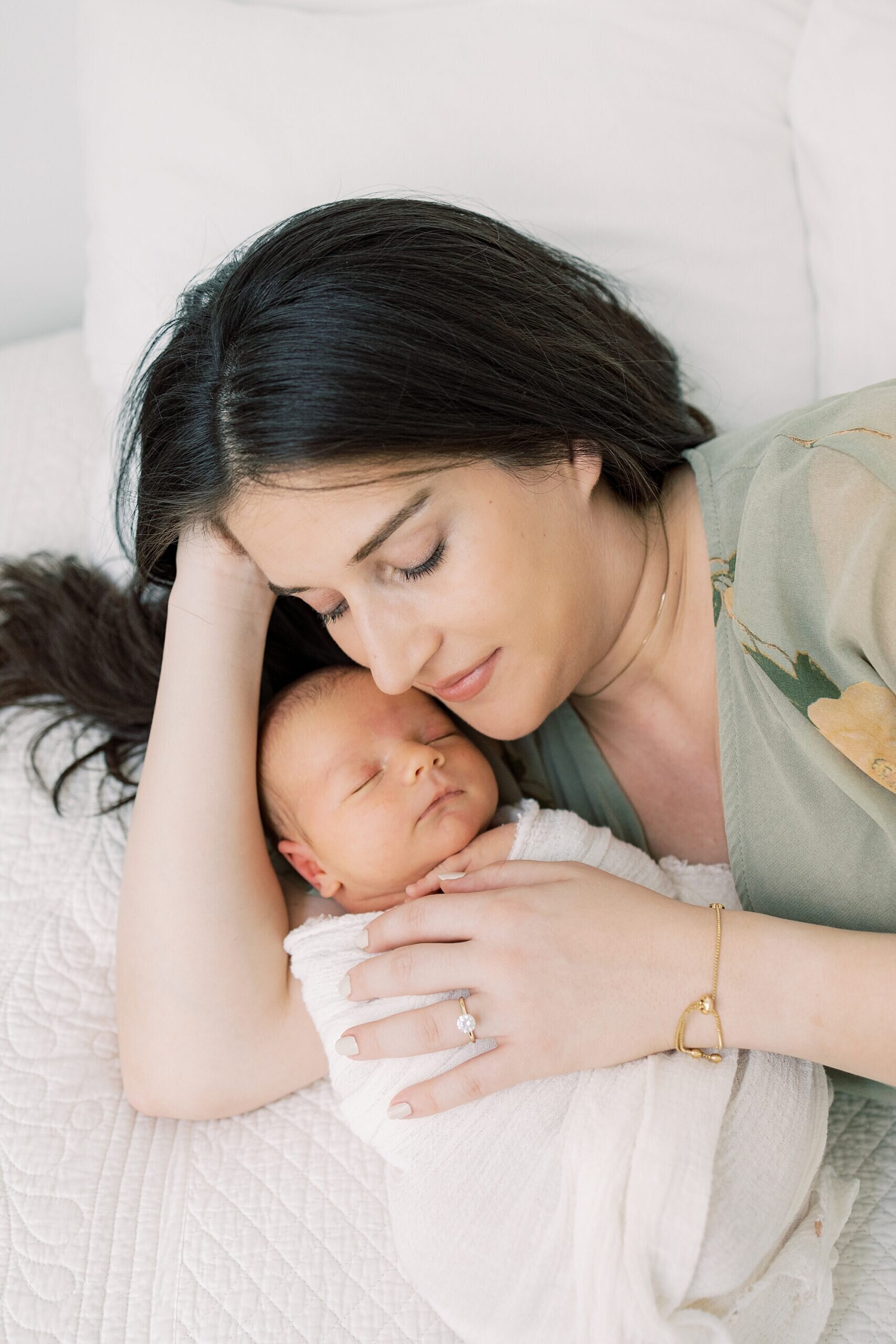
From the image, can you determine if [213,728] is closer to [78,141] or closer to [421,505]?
[421,505]

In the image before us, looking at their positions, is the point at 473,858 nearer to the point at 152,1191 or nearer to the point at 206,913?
the point at 206,913

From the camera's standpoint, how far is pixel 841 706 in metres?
1.15

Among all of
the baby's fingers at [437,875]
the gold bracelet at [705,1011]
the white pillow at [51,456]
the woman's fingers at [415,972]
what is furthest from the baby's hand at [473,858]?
the white pillow at [51,456]

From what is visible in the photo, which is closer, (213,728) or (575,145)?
(213,728)

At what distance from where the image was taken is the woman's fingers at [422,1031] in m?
1.19

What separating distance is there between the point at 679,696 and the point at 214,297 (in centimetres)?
82

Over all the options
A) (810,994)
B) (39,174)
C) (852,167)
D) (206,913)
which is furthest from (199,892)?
(39,174)

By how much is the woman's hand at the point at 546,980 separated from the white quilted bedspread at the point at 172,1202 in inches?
8.4

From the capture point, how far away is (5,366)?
2.07 m

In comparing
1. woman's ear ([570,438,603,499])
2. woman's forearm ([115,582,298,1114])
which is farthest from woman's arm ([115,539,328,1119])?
woman's ear ([570,438,603,499])

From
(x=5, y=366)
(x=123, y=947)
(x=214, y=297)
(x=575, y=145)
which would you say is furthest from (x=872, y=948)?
(x=5, y=366)

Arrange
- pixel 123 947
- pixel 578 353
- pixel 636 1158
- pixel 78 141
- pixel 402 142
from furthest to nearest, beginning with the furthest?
1. pixel 78 141
2. pixel 402 142
3. pixel 123 947
4. pixel 578 353
5. pixel 636 1158

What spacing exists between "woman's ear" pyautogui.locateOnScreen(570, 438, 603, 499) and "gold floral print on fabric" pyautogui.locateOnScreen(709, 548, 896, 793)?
9.7 inches

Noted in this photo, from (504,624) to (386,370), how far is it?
12.5 inches
